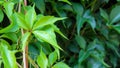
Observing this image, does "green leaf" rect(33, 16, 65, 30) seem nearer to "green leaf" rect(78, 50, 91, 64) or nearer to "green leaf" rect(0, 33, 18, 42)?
"green leaf" rect(0, 33, 18, 42)

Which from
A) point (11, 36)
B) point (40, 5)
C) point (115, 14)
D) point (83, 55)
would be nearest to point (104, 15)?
point (115, 14)

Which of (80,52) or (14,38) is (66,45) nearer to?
(80,52)

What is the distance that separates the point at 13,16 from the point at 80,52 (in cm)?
50

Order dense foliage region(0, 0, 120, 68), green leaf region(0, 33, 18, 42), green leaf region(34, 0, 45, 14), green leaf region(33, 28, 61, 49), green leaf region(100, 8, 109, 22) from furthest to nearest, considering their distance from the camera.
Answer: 1. green leaf region(100, 8, 109, 22)
2. dense foliage region(0, 0, 120, 68)
3. green leaf region(34, 0, 45, 14)
4. green leaf region(0, 33, 18, 42)
5. green leaf region(33, 28, 61, 49)

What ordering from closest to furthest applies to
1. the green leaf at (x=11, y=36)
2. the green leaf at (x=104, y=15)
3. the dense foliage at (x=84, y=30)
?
the green leaf at (x=11, y=36), the dense foliage at (x=84, y=30), the green leaf at (x=104, y=15)

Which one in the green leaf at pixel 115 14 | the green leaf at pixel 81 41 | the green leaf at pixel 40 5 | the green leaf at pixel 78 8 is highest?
the green leaf at pixel 40 5

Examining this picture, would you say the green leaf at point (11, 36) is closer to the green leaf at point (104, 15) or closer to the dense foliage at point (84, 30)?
the dense foliage at point (84, 30)

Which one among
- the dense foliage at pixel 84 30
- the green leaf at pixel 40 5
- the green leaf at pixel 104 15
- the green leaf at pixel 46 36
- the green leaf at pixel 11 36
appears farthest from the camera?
the green leaf at pixel 104 15

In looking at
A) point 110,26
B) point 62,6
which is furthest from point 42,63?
point 110,26

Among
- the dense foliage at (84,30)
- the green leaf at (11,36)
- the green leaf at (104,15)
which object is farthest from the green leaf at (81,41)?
the green leaf at (11,36)

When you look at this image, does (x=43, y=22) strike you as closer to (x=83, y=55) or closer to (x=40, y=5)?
(x=40, y=5)

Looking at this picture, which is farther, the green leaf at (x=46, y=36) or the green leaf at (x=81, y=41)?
the green leaf at (x=81, y=41)

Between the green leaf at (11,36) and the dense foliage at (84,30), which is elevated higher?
the green leaf at (11,36)


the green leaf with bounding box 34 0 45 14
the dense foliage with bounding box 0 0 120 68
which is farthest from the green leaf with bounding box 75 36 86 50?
the green leaf with bounding box 34 0 45 14
